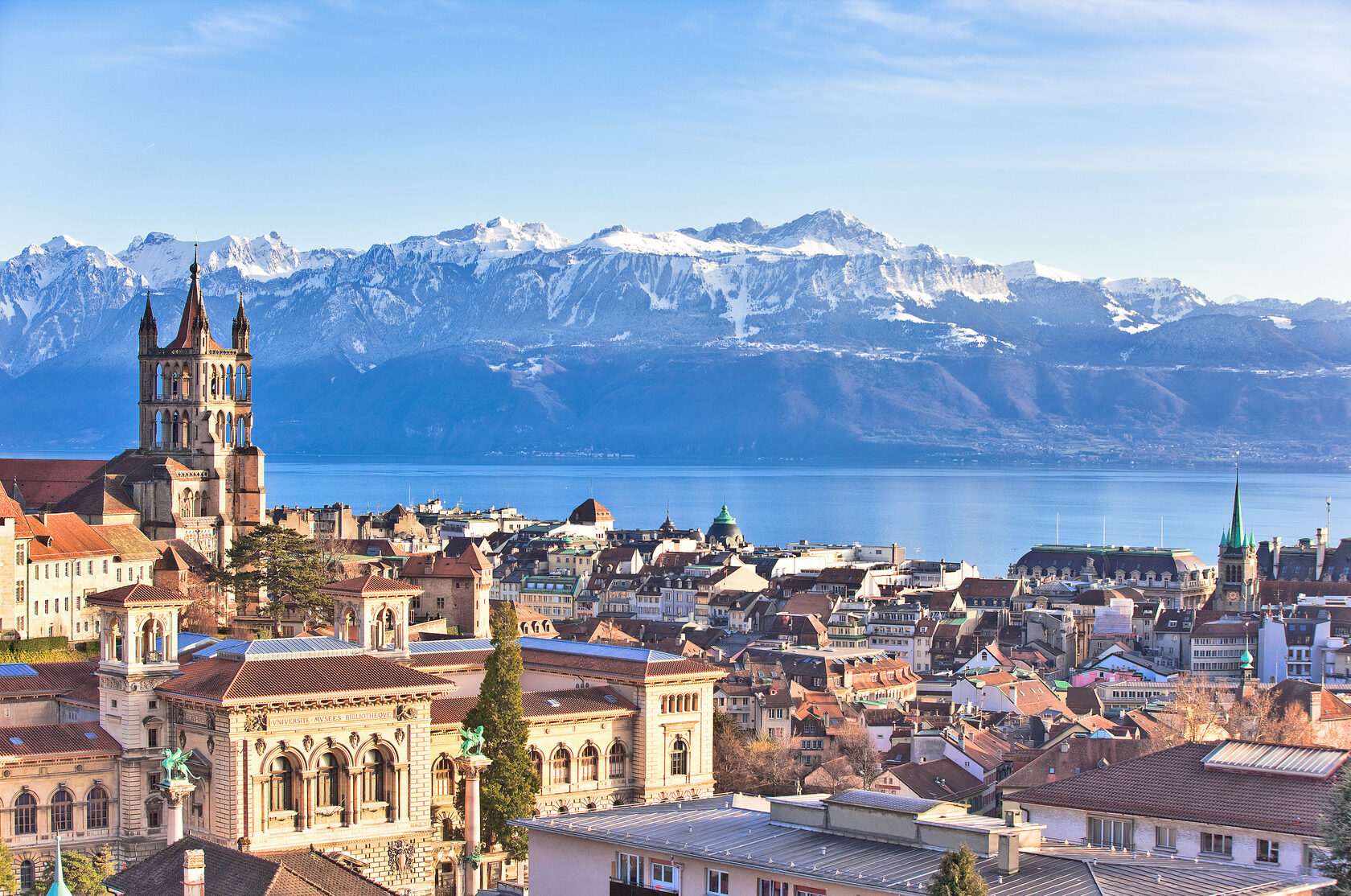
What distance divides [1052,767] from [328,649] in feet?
105

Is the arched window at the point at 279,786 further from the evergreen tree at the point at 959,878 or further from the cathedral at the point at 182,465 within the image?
the cathedral at the point at 182,465

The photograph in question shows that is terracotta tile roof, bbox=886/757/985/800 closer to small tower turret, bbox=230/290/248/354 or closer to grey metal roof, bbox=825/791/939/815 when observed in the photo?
grey metal roof, bbox=825/791/939/815

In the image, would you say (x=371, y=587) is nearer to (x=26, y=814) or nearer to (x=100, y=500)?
(x=26, y=814)

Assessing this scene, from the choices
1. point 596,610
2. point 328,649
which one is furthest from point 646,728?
point 596,610

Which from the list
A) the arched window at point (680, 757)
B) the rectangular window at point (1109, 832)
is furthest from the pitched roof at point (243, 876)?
the arched window at point (680, 757)

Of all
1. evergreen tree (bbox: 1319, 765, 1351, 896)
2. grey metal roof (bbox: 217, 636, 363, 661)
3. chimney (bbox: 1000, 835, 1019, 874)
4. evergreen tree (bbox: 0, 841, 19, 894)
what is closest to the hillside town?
chimney (bbox: 1000, 835, 1019, 874)

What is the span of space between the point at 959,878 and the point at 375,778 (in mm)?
24824

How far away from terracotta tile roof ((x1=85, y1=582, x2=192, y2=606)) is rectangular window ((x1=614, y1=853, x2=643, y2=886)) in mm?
20271

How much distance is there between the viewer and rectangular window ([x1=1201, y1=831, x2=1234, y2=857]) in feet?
114

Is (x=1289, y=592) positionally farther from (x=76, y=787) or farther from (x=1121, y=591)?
(x=76, y=787)

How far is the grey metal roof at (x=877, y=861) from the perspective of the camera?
3177 centimetres

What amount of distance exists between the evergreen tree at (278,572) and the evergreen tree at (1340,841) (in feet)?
158

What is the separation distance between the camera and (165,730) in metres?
50.3

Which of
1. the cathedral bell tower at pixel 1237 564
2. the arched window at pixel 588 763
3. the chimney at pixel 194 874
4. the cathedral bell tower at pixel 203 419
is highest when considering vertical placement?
the cathedral bell tower at pixel 203 419
